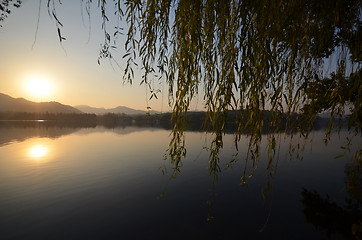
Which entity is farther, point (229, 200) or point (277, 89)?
point (229, 200)

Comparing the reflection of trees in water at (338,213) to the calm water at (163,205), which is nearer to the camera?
the reflection of trees in water at (338,213)

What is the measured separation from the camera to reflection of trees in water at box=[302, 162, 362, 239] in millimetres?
7256

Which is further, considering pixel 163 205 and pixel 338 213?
pixel 163 205

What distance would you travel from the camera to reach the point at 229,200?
10523 mm

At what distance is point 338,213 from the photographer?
27.5 ft

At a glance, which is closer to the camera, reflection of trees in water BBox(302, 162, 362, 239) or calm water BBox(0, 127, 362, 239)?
reflection of trees in water BBox(302, 162, 362, 239)

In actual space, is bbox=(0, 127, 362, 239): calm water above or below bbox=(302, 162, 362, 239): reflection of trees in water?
below

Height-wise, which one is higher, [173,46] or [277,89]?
[173,46]

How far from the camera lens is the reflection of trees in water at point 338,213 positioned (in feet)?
23.8

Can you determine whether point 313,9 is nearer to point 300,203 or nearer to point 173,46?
point 173,46

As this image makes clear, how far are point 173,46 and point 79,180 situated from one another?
49.4 feet

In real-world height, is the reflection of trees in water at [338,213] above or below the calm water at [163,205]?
above

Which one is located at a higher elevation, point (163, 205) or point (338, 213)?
point (338, 213)

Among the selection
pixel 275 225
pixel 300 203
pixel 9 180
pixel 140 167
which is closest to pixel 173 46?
pixel 275 225
